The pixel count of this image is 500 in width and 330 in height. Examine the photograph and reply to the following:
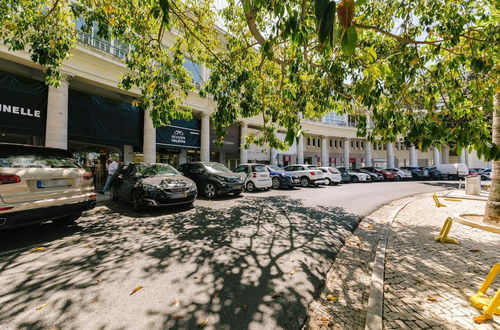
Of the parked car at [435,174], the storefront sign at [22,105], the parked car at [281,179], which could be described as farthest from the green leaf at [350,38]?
the parked car at [435,174]

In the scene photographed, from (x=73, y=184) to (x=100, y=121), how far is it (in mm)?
8692

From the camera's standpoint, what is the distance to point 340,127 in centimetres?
3431

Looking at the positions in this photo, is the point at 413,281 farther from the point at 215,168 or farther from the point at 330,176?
the point at 330,176

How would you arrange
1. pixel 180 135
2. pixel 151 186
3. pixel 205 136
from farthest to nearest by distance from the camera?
pixel 205 136, pixel 180 135, pixel 151 186

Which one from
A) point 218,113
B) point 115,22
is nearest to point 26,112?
point 115,22

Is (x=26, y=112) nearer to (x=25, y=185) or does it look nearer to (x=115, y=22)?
(x=115, y=22)

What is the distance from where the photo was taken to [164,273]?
3115 millimetres

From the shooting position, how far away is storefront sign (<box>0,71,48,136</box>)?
886 cm

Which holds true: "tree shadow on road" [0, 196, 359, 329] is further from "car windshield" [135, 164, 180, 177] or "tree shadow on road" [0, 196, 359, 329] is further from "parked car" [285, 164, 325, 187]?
"parked car" [285, 164, 325, 187]

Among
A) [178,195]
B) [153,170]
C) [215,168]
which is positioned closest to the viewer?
[178,195]

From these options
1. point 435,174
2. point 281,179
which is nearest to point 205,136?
point 281,179

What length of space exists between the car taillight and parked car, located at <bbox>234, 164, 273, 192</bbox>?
9539 mm

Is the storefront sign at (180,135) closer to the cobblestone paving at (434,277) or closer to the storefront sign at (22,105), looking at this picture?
the storefront sign at (22,105)

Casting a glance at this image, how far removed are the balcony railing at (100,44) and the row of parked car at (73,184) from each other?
7.28 m
